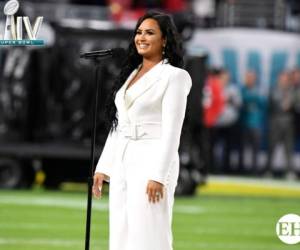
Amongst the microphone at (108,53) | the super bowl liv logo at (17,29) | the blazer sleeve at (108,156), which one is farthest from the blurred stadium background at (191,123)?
the blazer sleeve at (108,156)

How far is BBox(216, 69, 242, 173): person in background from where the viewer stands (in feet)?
78.3

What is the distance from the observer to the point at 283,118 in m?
23.9

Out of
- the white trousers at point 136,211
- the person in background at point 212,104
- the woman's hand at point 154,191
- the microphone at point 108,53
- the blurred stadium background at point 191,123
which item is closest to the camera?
the woman's hand at point 154,191

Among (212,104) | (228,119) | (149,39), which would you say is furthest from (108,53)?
(228,119)

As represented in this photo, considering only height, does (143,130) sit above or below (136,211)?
→ above

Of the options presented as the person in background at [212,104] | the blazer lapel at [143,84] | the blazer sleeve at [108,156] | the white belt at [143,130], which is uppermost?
the blazer lapel at [143,84]

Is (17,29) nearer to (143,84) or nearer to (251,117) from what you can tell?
(143,84)

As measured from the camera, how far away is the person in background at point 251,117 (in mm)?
24344

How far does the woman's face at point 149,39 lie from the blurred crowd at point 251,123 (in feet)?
52.1

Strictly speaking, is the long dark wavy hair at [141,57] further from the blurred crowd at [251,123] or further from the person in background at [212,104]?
the blurred crowd at [251,123]

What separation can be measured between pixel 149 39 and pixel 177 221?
8.19 m

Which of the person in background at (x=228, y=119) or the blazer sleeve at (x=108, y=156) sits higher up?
the blazer sleeve at (x=108, y=156)

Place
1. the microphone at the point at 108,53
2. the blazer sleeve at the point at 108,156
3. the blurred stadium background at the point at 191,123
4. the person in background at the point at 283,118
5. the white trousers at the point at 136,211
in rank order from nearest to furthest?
the white trousers at the point at 136,211, the blazer sleeve at the point at 108,156, the microphone at the point at 108,53, the blurred stadium background at the point at 191,123, the person in background at the point at 283,118

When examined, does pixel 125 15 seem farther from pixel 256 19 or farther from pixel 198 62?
pixel 198 62
